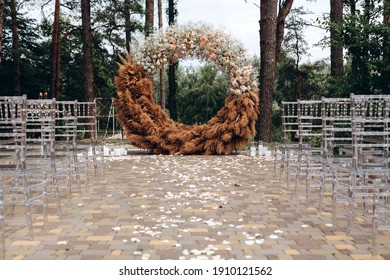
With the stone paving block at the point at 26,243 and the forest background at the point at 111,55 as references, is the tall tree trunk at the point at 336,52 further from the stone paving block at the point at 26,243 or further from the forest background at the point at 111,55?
the stone paving block at the point at 26,243

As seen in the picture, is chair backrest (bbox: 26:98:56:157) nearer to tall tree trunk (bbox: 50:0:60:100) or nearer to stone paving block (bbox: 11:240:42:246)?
stone paving block (bbox: 11:240:42:246)

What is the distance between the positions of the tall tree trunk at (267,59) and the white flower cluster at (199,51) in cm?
118

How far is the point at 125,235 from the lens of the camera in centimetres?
387

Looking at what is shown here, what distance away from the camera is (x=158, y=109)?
35.7 ft

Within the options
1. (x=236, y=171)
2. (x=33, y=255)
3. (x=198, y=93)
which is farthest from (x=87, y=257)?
(x=198, y=93)

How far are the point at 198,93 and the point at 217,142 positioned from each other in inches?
427

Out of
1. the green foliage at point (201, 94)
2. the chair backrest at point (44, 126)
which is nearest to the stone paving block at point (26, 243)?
the chair backrest at point (44, 126)

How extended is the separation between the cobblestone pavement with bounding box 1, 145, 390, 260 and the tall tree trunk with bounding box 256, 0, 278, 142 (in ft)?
16.5

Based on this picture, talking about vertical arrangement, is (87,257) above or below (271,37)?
below

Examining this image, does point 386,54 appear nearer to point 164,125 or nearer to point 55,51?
point 164,125

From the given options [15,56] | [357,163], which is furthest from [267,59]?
[15,56]
